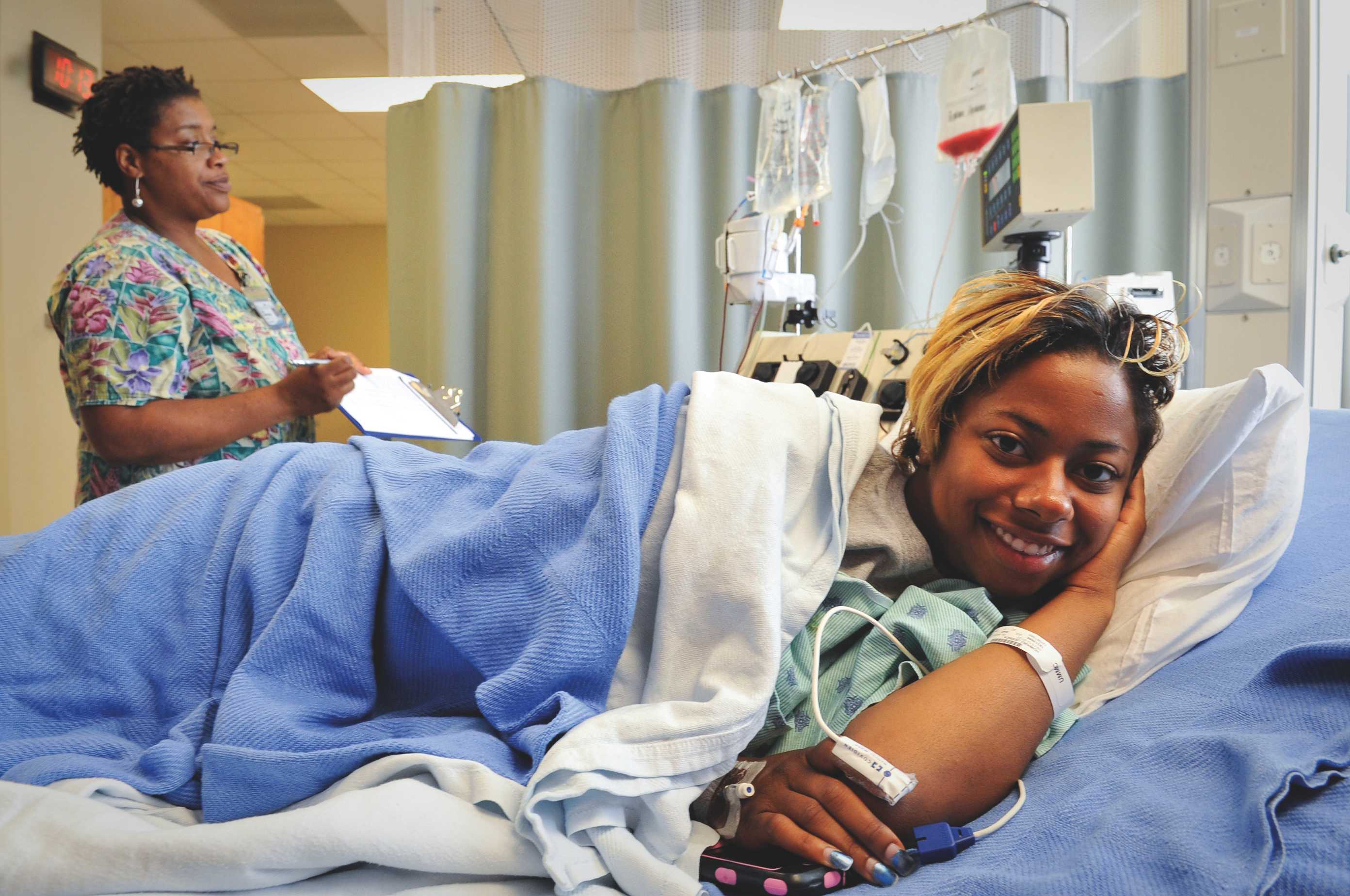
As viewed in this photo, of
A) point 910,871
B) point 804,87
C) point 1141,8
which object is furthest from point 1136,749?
point 1141,8

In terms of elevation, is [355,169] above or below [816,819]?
above

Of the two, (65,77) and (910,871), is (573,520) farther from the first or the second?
(65,77)

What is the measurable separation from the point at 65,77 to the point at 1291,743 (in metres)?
3.97

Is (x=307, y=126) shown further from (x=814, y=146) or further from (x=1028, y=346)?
(x=1028, y=346)

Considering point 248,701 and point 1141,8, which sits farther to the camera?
point 1141,8

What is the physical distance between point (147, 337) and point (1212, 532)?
5.34 feet

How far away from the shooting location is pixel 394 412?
1824mm

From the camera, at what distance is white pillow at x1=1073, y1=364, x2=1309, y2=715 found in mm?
928

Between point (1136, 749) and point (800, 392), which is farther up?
point (800, 392)

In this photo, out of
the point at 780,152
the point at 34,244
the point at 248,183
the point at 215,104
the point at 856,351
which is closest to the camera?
the point at 856,351

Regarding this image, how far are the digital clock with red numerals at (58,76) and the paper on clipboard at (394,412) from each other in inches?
82.6

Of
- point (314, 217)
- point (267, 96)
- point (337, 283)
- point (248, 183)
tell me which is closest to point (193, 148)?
point (267, 96)

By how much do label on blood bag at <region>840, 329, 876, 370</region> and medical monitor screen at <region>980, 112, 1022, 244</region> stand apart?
321mm

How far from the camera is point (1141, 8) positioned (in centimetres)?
268
